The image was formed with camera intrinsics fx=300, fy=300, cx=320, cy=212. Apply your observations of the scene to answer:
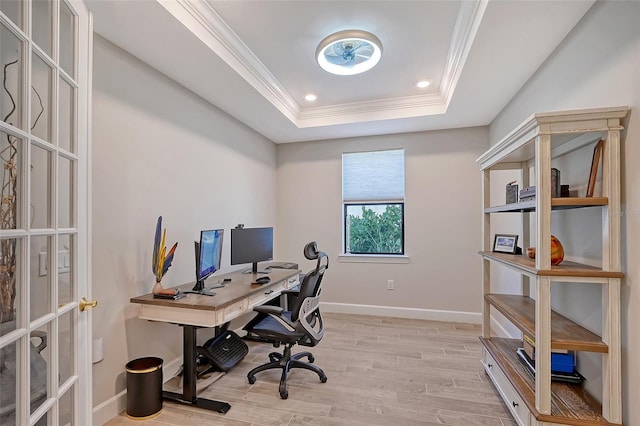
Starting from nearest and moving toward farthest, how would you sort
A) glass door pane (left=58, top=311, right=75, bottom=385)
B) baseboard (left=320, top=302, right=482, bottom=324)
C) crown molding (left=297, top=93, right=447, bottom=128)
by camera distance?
glass door pane (left=58, top=311, right=75, bottom=385), crown molding (left=297, top=93, right=447, bottom=128), baseboard (left=320, top=302, right=482, bottom=324)

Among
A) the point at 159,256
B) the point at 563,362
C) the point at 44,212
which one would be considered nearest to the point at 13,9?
the point at 44,212

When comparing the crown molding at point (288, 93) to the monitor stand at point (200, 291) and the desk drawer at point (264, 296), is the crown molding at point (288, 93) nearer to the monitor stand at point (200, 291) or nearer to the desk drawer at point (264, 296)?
the monitor stand at point (200, 291)

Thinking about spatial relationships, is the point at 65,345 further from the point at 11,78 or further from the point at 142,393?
the point at 142,393

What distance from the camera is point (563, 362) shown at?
6.15 feet

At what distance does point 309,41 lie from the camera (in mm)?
2387

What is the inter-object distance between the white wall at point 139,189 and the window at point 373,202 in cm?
195

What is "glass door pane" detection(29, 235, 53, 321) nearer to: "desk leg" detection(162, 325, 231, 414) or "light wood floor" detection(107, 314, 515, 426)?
"desk leg" detection(162, 325, 231, 414)

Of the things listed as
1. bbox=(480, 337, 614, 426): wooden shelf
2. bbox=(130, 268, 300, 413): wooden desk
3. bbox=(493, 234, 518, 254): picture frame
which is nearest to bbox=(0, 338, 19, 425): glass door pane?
bbox=(130, 268, 300, 413): wooden desk

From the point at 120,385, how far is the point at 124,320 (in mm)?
439

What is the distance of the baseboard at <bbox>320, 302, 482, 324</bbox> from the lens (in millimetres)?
3893

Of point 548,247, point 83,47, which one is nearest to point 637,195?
point 548,247

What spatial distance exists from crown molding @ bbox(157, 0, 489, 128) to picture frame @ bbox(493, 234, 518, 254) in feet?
4.70

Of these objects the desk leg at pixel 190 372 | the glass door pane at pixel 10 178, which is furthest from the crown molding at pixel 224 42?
the desk leg at pixel 190 372

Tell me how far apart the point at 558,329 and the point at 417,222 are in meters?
2.47
